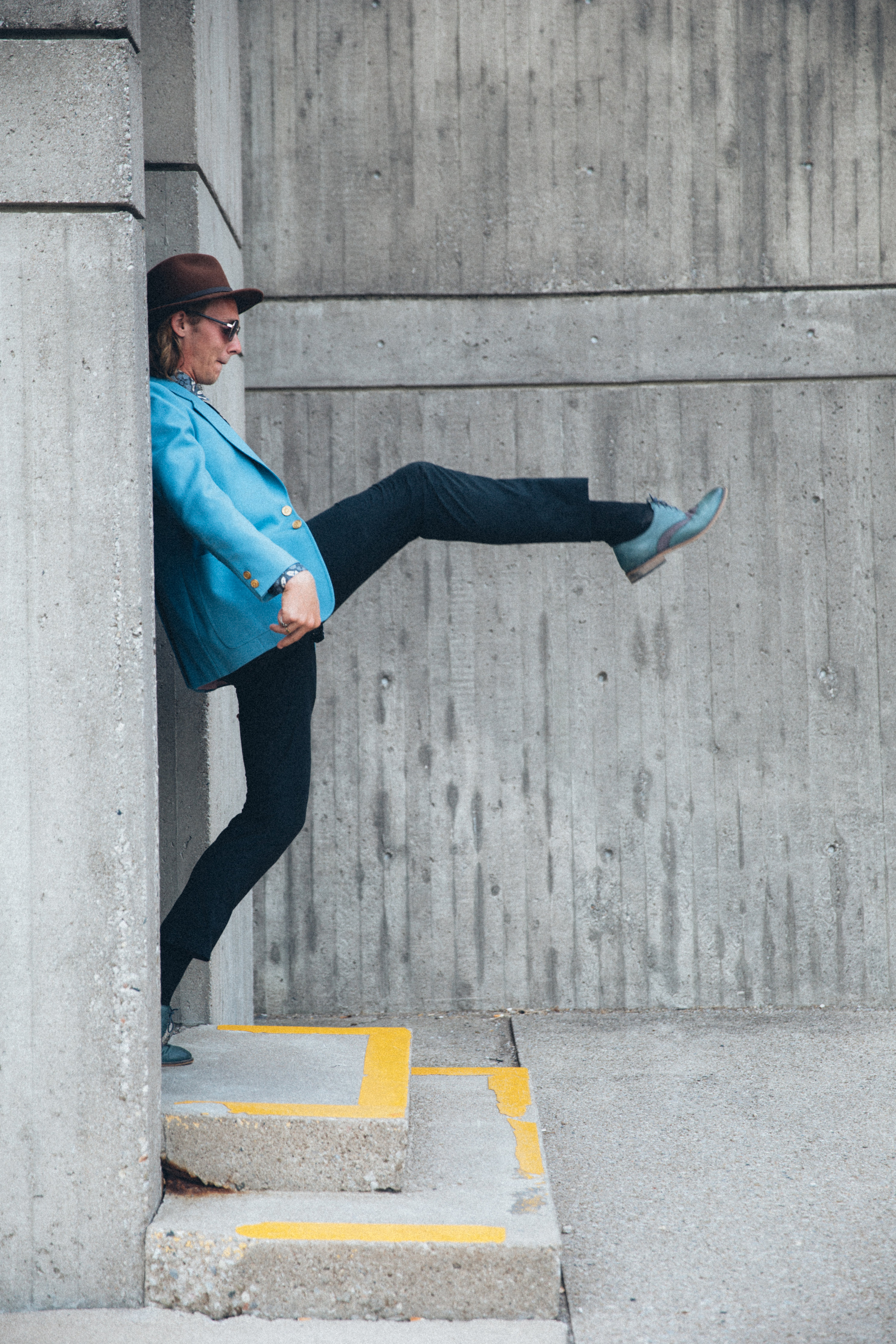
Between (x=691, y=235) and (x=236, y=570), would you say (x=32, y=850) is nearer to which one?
(x=236, y=570)

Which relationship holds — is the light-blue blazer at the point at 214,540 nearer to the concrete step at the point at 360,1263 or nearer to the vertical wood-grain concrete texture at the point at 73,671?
the vertical wood-grain concrete texture at the point at 73,671

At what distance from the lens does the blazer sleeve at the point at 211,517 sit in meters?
2.35

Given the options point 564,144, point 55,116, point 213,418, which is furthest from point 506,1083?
point 564,144

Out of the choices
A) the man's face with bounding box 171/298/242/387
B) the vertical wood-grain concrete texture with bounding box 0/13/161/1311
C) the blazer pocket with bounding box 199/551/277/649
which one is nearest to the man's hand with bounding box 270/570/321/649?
the blazer pocket with bounding box 199/551/277/649

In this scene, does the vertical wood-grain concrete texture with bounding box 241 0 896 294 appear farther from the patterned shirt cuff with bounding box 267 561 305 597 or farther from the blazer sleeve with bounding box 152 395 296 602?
the patterned shirt cuff with bounding box 267 561 305 597

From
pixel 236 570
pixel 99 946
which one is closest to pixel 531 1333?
pixel 99 946

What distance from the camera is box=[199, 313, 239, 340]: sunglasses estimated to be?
2691 mm

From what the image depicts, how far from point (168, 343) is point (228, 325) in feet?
0.50

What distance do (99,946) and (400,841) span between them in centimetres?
207

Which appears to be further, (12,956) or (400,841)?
(400,841)

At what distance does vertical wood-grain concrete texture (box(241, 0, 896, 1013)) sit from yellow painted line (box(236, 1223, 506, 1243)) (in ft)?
6.52

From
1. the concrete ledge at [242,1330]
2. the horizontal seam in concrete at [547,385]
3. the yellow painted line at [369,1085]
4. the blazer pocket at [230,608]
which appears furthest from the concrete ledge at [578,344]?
the concrete ledge at [242,1330]

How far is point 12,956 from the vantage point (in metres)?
2.10

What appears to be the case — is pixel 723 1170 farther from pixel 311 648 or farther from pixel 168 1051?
pixel 311 648
